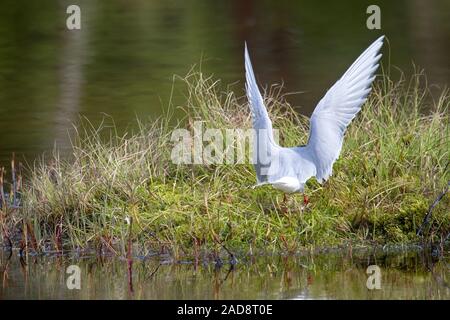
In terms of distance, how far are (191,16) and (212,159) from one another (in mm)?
12890

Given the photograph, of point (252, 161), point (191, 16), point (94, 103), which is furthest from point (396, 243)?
point (191, 16)

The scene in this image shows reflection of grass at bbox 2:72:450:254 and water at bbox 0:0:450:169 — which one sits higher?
water at bbox 0:0:450:169

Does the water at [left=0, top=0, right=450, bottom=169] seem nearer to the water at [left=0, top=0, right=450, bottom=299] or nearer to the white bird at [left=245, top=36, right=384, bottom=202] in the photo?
the water at [left=0, top=0, right=450, bottom=299]

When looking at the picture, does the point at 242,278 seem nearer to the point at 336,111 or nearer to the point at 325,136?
the point at 325,136

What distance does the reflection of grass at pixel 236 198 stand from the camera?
8812 millimetres

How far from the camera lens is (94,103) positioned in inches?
630

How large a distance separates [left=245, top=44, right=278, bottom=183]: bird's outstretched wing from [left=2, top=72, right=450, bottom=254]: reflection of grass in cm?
39

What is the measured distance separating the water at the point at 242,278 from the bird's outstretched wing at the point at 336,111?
0.68m

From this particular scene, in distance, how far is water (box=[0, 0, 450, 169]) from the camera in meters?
15.5

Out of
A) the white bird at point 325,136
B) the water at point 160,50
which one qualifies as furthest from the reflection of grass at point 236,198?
the water at point 160,50

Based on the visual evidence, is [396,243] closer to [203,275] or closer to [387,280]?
[387,280]

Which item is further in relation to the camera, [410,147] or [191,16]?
[191,16]

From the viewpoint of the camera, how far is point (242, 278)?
8.16m

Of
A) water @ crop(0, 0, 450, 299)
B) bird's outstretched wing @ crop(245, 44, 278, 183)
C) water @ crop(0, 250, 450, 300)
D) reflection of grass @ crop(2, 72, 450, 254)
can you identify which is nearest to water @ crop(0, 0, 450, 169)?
water @ crop(0, 0, 450, 299)
